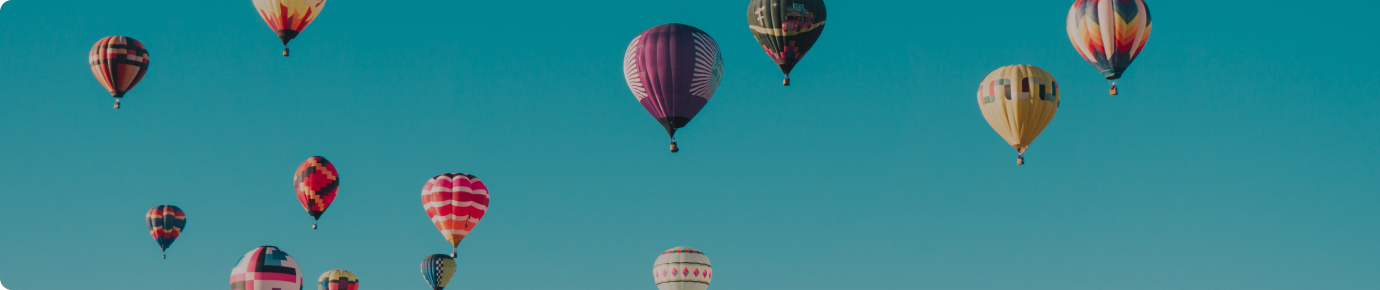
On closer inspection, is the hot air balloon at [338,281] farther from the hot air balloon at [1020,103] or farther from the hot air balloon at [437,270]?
the hot air balloon at [1020,103]

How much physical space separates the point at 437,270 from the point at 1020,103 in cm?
2126

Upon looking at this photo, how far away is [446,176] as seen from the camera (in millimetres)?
54781

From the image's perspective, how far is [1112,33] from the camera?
1788 inches

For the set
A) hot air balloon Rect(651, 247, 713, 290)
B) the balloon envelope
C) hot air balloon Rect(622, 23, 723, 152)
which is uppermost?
hot air balloon Rect(622, 23, 723, 152)

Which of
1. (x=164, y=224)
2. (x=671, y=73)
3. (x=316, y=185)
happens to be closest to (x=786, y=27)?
(x=671, y=73)

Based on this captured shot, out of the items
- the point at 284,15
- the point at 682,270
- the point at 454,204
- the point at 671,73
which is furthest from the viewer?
the point at 682,270

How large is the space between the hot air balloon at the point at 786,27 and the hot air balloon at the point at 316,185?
582 inches

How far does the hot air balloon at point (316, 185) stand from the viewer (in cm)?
5487

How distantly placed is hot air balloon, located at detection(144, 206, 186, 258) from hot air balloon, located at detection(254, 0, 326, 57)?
1549cm

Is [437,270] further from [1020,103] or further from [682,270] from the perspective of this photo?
[1020,103]

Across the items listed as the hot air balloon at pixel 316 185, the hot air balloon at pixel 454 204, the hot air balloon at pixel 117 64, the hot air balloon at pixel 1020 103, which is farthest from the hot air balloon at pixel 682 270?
the hot air balloon at pixel 117 64

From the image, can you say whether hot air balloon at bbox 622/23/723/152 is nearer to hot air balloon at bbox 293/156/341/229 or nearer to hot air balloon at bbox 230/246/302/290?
hot air balloon at bbox 230/246/302/290

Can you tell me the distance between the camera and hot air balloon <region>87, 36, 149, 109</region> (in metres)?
52.6

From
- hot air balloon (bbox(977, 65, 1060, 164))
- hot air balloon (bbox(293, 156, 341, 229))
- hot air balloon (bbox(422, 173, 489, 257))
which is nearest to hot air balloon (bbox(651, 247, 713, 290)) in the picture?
hot air balloon (bbox(422, 173, 489, 257))
